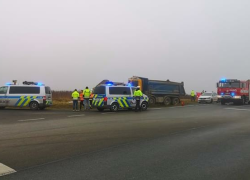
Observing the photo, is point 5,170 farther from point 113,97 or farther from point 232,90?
point 232,90

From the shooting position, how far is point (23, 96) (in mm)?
19312

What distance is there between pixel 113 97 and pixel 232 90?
52.9ft

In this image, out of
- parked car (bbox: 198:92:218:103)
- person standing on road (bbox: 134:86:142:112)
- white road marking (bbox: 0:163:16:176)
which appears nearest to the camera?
white road marking (bbox: 0:163:16:176)

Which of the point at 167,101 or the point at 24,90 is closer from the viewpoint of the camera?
the point at 24,90

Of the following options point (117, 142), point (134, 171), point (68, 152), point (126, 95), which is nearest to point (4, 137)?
point (68, 152)

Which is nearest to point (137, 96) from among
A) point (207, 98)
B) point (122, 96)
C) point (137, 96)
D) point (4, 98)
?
point (137, 96)

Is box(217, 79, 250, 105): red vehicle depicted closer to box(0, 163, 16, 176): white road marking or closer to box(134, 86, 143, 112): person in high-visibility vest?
box(134, 86, 143, 112): person in high-visibility vest

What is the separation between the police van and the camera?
19.2 meters

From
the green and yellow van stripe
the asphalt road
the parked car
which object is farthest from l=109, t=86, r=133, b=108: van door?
the parked car

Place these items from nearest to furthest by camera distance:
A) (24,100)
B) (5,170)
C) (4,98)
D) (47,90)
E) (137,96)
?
1. (5,170)
2. (137,96)
3. (4,98)
4. (24,100)
5. (47,90)

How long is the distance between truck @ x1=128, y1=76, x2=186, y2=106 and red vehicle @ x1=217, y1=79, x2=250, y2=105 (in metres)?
4.64

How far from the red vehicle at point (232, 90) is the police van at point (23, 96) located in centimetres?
1947

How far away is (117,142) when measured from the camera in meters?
7.50

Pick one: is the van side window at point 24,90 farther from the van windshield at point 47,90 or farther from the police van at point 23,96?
the van windshield at point 47,90
